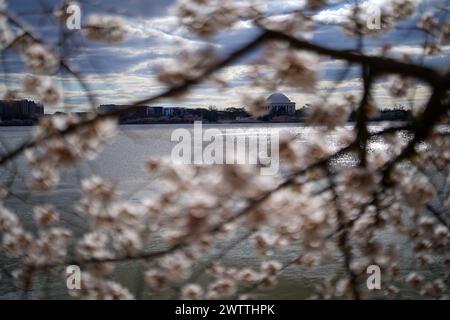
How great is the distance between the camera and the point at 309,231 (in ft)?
5.67

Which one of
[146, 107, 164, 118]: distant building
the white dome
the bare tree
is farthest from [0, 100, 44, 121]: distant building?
the white dome

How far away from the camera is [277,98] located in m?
1.78

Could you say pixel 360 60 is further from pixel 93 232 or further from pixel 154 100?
pixel 93 232

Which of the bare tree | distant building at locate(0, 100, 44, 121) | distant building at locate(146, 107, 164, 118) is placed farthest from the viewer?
distant building at locate(146, 107, 164, 118)

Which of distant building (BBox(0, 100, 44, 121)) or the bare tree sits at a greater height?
distant building (BBox(0, 100, 44, 121))

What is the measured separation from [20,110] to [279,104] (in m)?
1.12

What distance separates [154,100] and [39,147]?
672 mm

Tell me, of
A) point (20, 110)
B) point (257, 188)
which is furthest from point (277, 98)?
point (20, 110)

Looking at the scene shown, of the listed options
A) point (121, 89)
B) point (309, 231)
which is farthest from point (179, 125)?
point (309, 231)

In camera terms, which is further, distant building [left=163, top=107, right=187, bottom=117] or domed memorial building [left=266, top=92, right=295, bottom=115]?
distant building [left=163, top=107, right=187, bottom=117]

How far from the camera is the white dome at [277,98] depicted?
5.71 feet

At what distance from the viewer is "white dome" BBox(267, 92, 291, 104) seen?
174 cm

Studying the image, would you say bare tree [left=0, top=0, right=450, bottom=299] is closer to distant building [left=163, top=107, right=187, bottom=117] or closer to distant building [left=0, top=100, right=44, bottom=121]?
distant building [left=0, top=100, right=44, bottom=121]

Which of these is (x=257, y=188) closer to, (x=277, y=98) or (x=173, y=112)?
(x=277, y=98)
